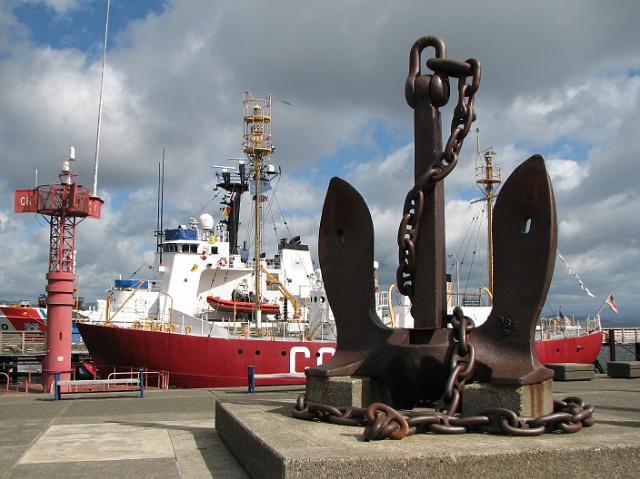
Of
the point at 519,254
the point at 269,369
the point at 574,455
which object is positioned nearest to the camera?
the point at 574,455

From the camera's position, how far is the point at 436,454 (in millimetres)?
3906

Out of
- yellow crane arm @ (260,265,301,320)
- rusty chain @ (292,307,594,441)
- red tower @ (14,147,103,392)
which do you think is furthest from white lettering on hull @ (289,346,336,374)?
rusty chain @ (292,307,594,441)

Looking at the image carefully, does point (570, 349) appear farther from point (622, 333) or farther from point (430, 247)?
point (430, 247)

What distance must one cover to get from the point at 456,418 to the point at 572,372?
1060 centimetres

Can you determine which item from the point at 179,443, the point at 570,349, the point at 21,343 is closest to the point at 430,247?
the point at 179,443

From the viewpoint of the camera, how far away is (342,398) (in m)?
5.70

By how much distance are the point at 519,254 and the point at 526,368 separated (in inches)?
35.6

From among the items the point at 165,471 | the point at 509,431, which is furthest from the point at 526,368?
the point at 165,471

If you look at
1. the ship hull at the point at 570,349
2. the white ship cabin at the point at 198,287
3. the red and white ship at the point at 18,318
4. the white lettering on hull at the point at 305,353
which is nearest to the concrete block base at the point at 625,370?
the white lettering on hull at the point at 305,353

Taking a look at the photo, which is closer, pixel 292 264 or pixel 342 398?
pixel 342 398

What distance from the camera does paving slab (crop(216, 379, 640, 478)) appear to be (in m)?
3.80

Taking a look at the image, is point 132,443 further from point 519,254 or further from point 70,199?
point 70,199

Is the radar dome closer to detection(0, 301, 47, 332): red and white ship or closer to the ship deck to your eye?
detection(0, 301, 47, 332): red and white ship

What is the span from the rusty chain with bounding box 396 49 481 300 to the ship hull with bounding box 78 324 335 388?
12638 mm
